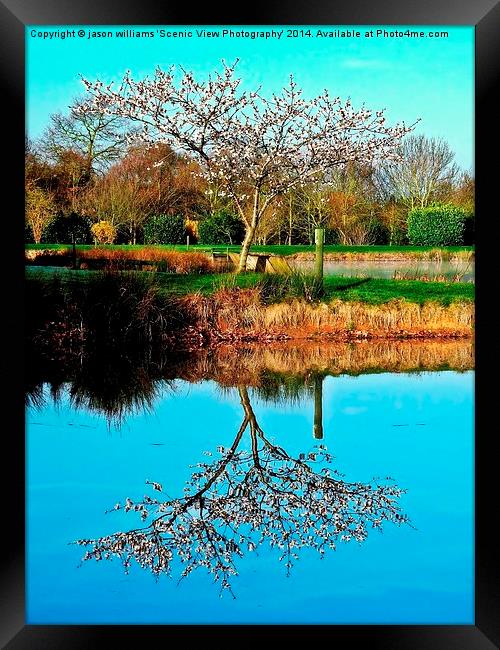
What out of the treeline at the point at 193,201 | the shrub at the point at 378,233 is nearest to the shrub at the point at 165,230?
the treeline at the point at 193,201

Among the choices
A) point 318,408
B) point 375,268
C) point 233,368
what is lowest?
point 318,408

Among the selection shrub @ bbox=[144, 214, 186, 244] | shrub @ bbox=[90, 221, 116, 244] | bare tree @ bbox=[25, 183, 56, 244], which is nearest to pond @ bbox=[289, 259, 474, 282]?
shrub @ bbox=[144, 214, 186, 244]

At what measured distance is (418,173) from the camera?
7.36 m

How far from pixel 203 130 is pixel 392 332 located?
249 cm

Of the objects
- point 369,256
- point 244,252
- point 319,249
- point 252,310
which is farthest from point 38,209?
point 369,256

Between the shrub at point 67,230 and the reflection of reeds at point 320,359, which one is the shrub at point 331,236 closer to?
the reflection of reeds at point 320,359

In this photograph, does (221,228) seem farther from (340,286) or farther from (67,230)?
(67,230)

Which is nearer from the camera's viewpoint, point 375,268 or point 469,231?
point 469,231

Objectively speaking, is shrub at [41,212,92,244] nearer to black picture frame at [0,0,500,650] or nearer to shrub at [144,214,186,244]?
shrub at [144,214,186,244]

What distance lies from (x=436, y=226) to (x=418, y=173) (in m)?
0.47

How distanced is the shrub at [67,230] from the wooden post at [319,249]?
1.99 m
